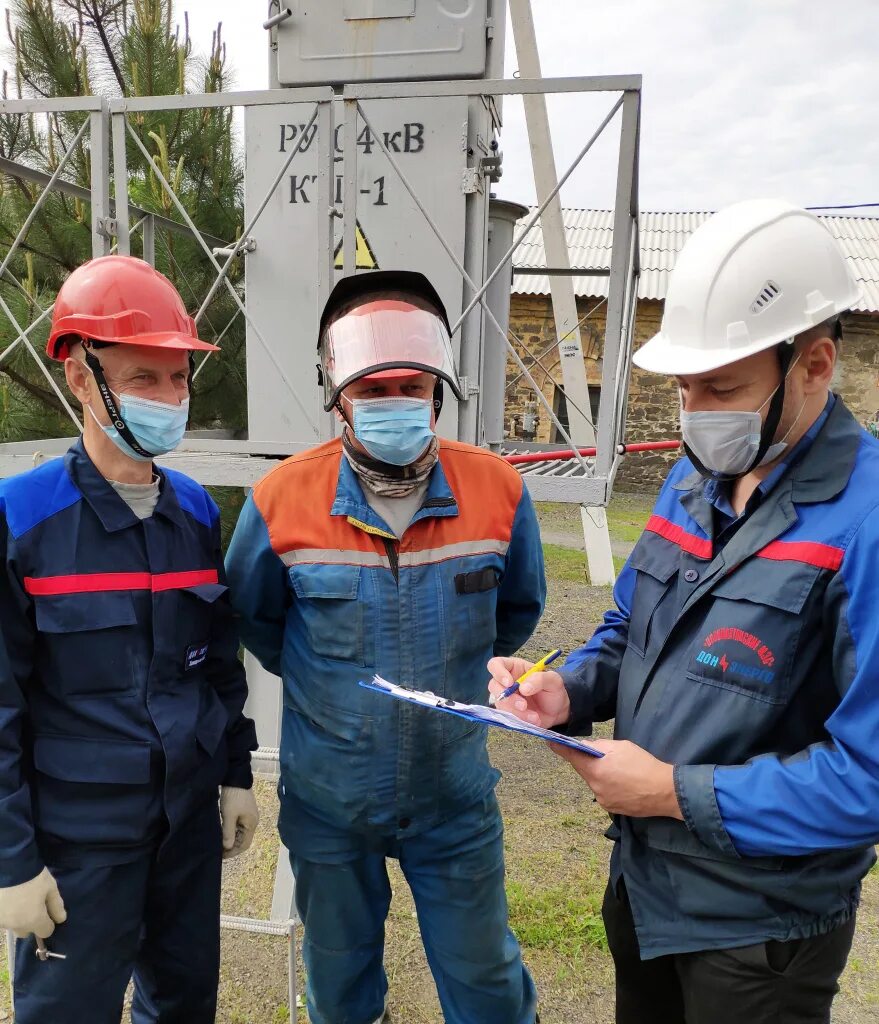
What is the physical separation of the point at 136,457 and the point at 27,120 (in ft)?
12.3

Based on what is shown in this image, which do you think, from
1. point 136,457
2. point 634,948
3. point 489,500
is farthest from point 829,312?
point 136,457

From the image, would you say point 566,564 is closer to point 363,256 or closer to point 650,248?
point 363,256

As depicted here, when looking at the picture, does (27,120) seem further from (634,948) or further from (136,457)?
(634,948)

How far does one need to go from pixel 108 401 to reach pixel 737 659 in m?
1.31

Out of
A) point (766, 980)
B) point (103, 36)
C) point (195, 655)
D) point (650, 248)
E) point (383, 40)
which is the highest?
point (650, 248)

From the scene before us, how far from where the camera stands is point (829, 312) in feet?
3.87

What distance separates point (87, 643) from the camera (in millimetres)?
1521

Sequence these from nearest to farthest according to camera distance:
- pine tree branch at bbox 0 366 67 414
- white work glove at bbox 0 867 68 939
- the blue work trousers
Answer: white work glove at bbox 0 867 68 939 → the blue work trousers → pine tree branch at bbox 0 366 67 414

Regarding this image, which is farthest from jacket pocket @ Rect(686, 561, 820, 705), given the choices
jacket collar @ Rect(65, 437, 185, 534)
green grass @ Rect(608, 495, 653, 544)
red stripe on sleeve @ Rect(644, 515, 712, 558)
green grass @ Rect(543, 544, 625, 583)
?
green grass @ Rect(608, 495, 653, 544)

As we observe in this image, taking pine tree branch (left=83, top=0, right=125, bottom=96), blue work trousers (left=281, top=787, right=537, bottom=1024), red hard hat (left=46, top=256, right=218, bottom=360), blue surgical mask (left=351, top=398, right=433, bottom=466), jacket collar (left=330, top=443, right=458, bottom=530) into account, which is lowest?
blue work trousers (left=281, top=787, right=537, bottom=1024)

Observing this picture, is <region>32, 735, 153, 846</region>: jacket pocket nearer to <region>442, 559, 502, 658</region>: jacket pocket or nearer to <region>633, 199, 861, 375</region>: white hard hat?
<region>442, 559, 502, 658</region>: jacket pocket

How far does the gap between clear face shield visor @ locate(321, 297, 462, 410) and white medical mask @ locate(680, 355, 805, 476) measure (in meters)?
0.62

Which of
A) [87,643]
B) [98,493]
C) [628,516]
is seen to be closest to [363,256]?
[98,493]

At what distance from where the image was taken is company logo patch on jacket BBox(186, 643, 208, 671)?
1.67 metres
